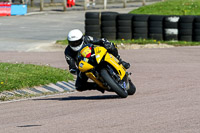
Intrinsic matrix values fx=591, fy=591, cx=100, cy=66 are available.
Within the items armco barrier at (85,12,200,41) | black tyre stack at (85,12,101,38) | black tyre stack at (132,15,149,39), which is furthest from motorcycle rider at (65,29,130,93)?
black tyre stack at (85,12,101,38)

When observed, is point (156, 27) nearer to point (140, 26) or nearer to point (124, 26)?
point (140, 26)

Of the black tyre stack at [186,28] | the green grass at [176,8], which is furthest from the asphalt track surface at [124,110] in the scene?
the green grass at [176,8]

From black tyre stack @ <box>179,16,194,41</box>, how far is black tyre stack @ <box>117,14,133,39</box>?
A: 2111 millimetres

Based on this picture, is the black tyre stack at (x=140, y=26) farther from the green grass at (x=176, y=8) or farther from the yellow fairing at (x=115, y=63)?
the yellow fairing at (x=115, y=63)

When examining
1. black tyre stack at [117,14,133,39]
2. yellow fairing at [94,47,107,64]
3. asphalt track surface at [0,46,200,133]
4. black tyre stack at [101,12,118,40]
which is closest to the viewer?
asphalt track surface at [0,46,200,133]

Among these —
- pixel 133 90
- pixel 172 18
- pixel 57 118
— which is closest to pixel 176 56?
pixel 172 18

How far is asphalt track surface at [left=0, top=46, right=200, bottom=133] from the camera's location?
795cm

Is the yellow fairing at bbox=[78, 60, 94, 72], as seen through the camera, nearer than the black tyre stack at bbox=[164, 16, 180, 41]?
Yes

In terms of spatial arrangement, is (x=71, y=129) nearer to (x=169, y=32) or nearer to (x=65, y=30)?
(x=169, y=32)

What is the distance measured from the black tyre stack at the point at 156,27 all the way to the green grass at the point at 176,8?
288 inches

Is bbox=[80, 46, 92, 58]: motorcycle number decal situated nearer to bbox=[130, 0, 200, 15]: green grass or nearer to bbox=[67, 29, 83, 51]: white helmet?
bbox=[67, 29, 83, 51]: white helmet

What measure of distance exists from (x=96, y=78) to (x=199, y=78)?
389cm

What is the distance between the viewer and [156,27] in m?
23.6

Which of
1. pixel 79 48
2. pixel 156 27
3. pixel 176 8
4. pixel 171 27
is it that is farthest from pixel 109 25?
pixel 79 48
